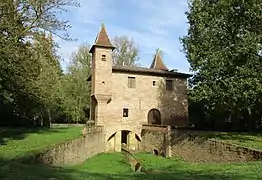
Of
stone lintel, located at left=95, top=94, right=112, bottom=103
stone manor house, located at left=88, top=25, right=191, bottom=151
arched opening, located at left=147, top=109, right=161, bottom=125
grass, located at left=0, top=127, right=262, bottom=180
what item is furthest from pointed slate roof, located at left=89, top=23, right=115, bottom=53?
grass, located at left=0, top=127, right=262, bottom=180

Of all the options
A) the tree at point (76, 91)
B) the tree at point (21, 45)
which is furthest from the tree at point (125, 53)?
the tree at point (21, 45)

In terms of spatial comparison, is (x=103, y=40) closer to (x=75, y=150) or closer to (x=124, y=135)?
(x=124, y=135)

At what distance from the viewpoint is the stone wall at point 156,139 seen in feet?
106

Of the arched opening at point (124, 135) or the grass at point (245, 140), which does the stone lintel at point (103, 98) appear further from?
the grass at point (245, 140)

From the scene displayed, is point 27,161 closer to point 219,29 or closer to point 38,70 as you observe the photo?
point 38,70

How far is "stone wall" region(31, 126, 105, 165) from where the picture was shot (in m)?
16.5

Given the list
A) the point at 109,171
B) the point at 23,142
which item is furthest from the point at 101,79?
the point at 109,171

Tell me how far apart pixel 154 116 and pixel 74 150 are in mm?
21207

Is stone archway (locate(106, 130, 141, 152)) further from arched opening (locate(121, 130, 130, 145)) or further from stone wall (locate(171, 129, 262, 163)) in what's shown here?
stone wall (locate(171, 129, 262, 163))

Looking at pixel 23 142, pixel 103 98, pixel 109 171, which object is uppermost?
pixel 103 98

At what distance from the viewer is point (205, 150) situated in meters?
24.2

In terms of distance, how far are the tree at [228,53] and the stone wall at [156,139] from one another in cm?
769

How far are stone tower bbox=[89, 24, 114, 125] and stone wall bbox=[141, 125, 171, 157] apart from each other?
5.20m

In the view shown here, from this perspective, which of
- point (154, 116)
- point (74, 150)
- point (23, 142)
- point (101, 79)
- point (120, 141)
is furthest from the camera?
point (154, 116)
